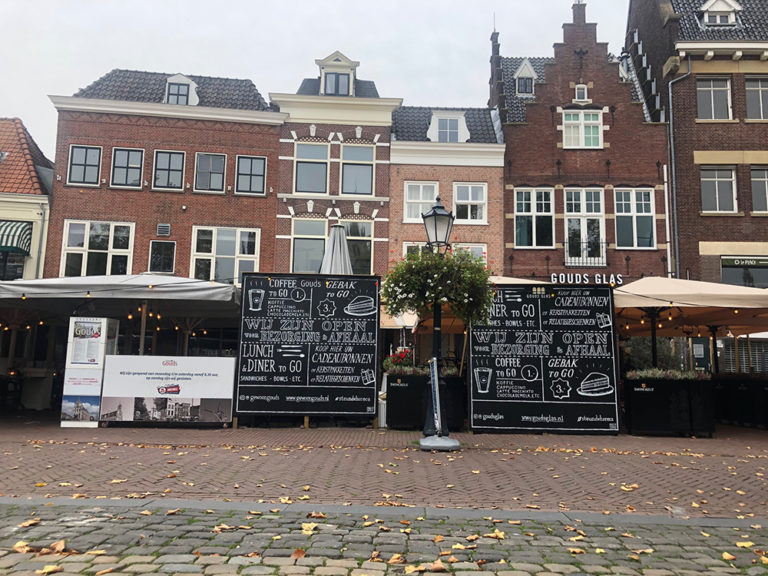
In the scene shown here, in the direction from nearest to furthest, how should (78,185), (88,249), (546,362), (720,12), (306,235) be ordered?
(546,362) → (88,249) → (78,185) → (306,235) → (720,12)

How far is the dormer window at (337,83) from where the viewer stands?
24.3m

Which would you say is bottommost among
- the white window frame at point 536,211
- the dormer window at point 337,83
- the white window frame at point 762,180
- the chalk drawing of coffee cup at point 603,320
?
the chalk drawing of coffee cup at point 603,320

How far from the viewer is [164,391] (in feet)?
39.9

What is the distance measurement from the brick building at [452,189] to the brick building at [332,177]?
50 cm

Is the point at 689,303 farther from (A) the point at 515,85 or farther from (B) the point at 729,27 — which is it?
(B) the point at 729,27

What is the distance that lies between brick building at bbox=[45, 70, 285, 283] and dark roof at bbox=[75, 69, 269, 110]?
120 millimetres

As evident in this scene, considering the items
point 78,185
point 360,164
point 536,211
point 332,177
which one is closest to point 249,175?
point 332,177

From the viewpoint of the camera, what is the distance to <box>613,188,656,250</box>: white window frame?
2270 centimetres

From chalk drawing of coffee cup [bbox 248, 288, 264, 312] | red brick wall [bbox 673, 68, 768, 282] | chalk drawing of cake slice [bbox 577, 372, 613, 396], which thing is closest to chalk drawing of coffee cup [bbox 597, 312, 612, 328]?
chalk drawing of cake slice [bbox 577, 372, 613, 396]

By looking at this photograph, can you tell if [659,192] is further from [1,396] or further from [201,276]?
[1,396]

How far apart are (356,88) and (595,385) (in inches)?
682

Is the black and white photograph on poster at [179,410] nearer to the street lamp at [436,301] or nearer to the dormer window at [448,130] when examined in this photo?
the street lamp at [436,301]

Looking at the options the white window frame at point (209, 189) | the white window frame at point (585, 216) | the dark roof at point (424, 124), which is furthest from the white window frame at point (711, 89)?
the white window frame at point (209, 189)

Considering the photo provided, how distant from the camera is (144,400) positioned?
12.2 m
